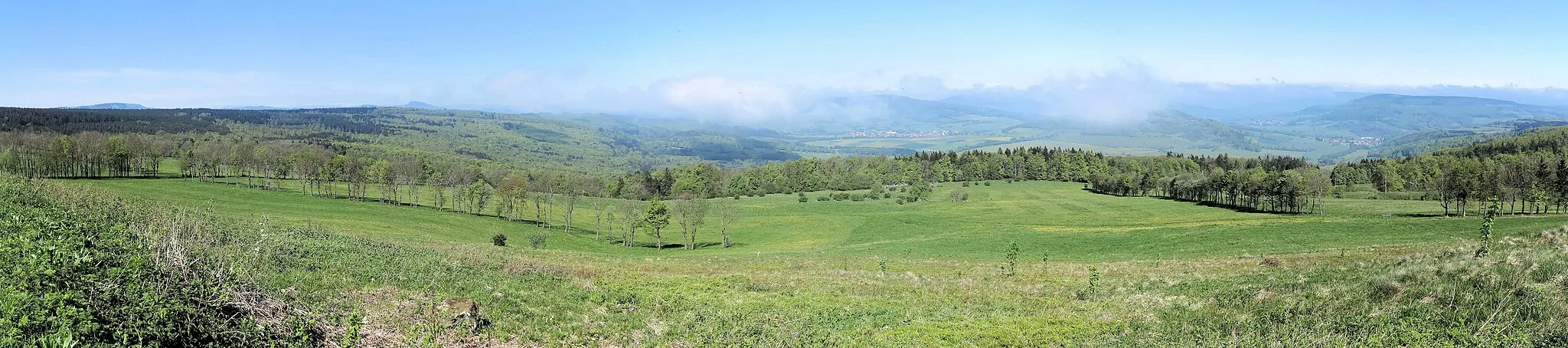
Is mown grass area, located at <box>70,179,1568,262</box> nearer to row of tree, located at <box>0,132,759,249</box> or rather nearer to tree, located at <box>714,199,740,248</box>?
tree, located at <box>714,199,740,248</box>

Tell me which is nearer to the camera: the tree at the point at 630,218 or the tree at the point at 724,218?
the tree at the point at 724,218

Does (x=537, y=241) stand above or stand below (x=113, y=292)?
below

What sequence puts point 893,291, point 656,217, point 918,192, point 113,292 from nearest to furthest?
point 113,292
point 893,291
point 656,217
point 918,192

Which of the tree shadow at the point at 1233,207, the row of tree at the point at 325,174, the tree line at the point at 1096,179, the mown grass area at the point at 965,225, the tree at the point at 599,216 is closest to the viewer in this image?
the mown grass area at the point at 965,225

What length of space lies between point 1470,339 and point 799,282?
60.7 feet

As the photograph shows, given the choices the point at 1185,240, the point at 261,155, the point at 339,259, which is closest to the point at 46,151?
the point at 261,155

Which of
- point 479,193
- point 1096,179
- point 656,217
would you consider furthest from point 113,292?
point 1096,179

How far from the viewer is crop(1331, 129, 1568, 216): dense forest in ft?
249

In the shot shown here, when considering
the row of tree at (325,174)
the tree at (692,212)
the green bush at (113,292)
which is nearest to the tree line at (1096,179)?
the row of tree at (325,174)

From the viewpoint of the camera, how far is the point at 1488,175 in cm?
7981

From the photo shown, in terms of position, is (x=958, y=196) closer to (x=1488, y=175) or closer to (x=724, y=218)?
(x=724, y=218)

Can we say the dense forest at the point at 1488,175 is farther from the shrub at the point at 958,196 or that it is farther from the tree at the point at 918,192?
the tree at the point at 918,192

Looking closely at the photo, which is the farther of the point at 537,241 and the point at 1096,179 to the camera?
the point at 1096,179

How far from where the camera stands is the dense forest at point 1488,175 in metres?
76.0
